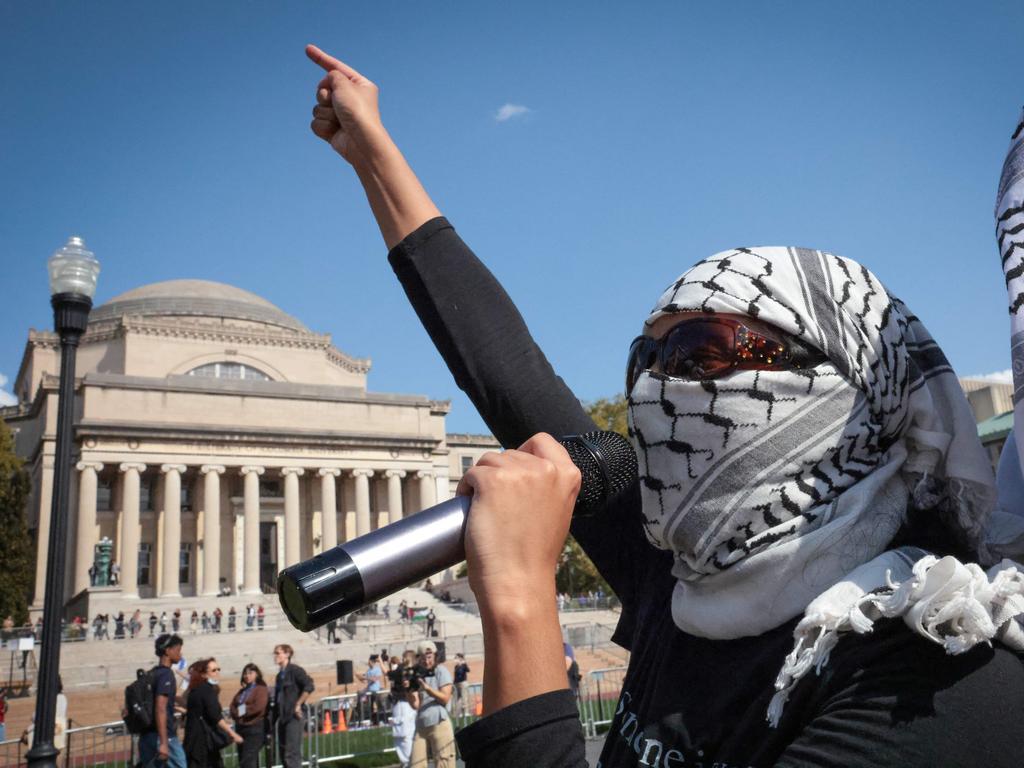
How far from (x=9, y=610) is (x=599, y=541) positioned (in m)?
53.5

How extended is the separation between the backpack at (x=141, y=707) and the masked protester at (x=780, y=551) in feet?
32.5

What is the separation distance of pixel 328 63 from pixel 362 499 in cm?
5866

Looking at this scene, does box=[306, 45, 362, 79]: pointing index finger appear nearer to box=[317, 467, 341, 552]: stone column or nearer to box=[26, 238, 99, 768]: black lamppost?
box=[26, 238, 99, 768]: black lamppost

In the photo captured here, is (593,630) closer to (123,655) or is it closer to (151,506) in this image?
(123,655)

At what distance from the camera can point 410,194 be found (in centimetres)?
225

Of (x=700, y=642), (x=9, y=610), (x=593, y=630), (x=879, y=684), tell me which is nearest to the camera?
(x=879, y=684)

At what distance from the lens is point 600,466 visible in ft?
5.43

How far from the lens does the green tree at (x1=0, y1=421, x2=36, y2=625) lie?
4672 centimetres

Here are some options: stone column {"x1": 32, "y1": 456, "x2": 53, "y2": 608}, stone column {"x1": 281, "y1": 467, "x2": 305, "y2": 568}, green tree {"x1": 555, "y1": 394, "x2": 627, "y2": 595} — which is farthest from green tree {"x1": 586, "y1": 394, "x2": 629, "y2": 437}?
stone column {"x1": 32, "y1": 456, "x2": 53, "y2": 608}

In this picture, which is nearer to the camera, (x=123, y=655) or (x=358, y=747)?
(x=358, y=747)

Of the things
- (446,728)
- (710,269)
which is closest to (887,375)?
(710,269)

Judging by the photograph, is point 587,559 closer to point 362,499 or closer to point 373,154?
point 362,499

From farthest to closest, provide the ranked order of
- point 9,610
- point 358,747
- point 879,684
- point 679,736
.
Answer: point 9,610, point 358,747, point 679,736, point 879,684

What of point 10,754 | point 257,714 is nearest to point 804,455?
point 257,714
